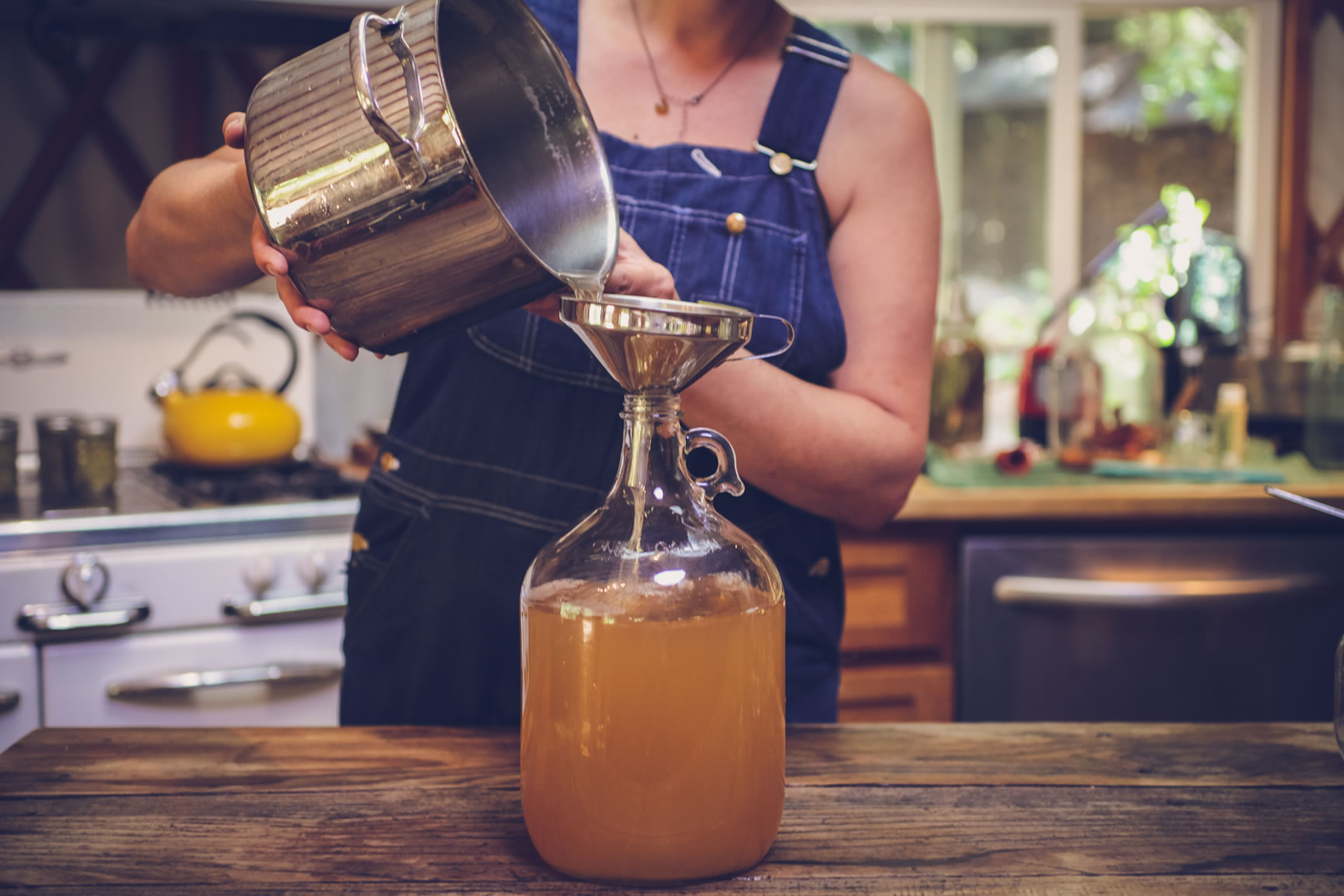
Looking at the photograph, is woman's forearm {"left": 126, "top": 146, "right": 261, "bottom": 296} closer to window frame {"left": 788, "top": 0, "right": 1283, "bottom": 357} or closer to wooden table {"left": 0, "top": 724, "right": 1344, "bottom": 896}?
wooden table {"left": 0, "top": 724, "right": 1344, "bottom": 896}

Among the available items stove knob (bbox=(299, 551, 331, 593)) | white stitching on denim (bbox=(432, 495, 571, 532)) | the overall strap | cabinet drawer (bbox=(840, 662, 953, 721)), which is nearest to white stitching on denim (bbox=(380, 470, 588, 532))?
white stitching on denim (bbox=(432, 495, 571, 532))

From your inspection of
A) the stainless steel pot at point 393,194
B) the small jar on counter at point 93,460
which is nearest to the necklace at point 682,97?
the stainless steel pot at point 393,194

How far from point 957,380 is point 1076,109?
84 cm

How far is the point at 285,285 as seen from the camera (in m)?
0.57

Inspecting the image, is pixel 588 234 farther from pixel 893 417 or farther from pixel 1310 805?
pixel 1310 805

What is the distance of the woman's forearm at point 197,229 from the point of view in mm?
682

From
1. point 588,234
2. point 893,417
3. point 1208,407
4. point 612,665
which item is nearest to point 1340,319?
point 1208,407

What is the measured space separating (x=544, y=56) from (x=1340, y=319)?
5.20ft

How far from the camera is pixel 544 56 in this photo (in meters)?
0.65

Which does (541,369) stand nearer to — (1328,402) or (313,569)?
(313,569)

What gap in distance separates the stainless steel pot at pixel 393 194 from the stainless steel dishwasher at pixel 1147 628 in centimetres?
106

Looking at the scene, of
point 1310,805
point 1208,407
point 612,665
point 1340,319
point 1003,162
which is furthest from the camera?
point 1003,162

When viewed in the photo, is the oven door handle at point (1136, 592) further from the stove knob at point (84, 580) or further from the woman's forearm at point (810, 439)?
the stove knob at point (84, 580)

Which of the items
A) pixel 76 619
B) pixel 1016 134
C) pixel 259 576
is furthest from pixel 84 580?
pixel 1016 134
